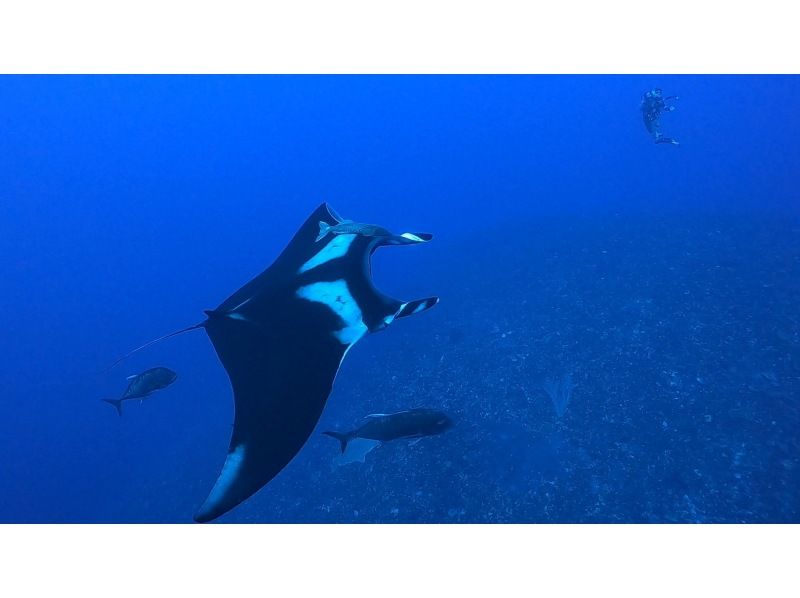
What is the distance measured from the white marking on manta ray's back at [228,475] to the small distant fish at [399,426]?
280 centimetres

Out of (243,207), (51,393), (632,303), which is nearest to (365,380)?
(632,303)

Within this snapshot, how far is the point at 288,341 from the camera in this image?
9.66ft

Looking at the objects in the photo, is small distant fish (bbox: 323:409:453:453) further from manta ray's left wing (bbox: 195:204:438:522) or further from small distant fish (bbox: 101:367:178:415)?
small distant fish (bbox: 101:367:178:415)

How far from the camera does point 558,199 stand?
22953 millimetres

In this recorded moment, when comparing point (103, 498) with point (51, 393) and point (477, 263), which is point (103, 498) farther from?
point (477, 263)

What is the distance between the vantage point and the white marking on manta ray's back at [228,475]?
6.78 feet

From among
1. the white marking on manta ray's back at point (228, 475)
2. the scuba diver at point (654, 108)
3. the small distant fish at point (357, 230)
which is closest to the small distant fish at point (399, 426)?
the small distant fish at point (357, 230)

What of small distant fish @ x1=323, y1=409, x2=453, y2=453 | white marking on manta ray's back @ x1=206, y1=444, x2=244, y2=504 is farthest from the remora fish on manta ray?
small distant fish @ x1=323, y1=409, x2=453, y2=453

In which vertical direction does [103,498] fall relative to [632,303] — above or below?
below

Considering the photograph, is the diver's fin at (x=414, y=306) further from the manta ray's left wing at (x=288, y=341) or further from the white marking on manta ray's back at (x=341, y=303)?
the white marking on manta ray's back at (x=341, y=303)

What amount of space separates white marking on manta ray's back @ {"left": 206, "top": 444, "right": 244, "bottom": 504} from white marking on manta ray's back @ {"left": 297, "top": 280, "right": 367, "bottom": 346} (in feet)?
3.43

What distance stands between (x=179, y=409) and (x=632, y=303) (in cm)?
1728

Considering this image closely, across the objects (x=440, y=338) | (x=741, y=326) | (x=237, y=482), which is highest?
(x=237, y=482)

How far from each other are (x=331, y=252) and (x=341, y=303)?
0.67 metres
